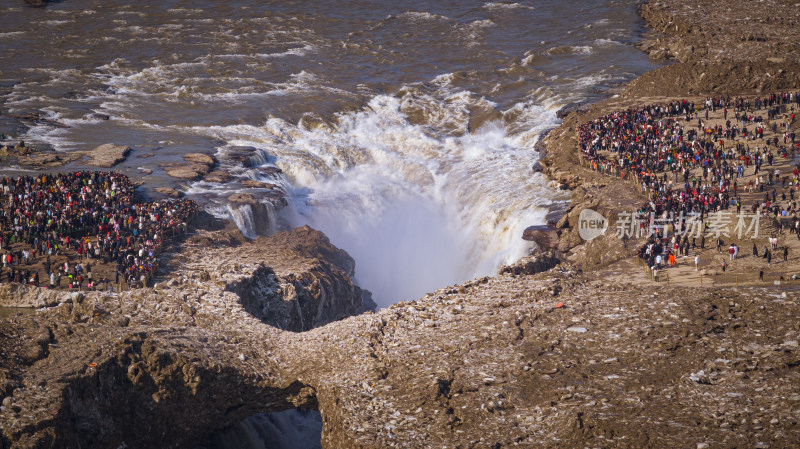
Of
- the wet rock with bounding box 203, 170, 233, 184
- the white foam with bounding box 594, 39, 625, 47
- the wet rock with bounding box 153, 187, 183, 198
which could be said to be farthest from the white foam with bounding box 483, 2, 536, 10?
the wet rock with bounding box 153, 187, 183, 198

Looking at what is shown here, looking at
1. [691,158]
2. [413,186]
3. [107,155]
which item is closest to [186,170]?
[107,155]

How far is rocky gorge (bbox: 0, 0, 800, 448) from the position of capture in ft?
82.1

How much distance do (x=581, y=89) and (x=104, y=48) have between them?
4857 cm

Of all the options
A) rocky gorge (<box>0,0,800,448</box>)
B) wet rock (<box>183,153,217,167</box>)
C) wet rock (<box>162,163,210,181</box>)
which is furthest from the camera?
wet rock (<box>183,153,217,167</box>)

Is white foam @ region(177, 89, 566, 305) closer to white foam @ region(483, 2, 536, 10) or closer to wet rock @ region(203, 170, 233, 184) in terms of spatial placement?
wet rock @ region(203, 170, 233, 184)

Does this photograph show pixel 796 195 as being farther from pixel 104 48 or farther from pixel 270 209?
pixel 104 48

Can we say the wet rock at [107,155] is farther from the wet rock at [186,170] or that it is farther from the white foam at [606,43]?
the white foam at [606,43]

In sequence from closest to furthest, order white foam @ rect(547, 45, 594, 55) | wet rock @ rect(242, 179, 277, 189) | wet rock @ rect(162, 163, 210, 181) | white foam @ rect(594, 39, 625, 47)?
1. wet rock @ rect(162, 163, 210, 181)
2. wet rock @ rect(242, 179, 277, 189)
3. white foam @ rect(547, 45, 594, 55)
4. white foam @ rect(594, 39, 625, 47)

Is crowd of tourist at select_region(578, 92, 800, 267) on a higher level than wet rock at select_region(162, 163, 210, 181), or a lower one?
higher

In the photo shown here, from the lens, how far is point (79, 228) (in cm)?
4531

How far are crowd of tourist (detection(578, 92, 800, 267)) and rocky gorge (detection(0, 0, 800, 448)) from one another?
7.62 meters

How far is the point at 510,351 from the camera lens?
29719 millimetres

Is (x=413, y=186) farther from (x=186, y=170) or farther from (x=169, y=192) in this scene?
(x=169, y=192)

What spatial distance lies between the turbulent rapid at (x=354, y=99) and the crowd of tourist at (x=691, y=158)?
6.18 m
